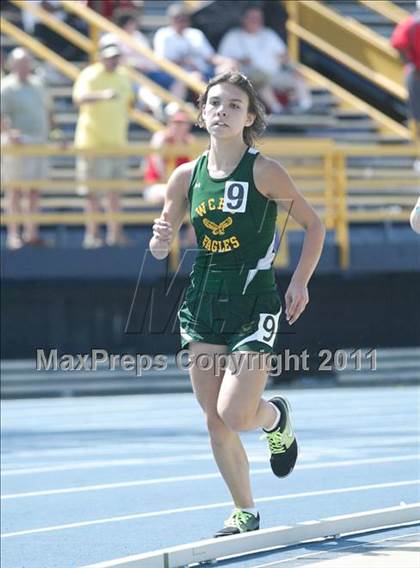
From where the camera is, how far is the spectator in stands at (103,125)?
17.1 m

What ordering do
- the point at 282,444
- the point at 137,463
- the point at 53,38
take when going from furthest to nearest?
the point at 53,38 < the point at 137,463 < the point at 282,444

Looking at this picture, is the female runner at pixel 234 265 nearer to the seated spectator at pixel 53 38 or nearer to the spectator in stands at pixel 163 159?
the spectator in stands at pixel 163 159

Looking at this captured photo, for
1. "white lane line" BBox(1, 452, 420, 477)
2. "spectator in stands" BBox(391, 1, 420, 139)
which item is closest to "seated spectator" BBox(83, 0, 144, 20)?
"spectator in stands" BBox(391, 1, 420, 139)

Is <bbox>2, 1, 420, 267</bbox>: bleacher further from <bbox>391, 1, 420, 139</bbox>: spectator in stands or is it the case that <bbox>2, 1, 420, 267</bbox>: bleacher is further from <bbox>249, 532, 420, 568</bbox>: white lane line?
<bbox>249, 532, 420, 568</bbox>: white lane line

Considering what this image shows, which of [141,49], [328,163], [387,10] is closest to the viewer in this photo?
[328,163]

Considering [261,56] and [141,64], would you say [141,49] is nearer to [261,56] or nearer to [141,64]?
[141,64]

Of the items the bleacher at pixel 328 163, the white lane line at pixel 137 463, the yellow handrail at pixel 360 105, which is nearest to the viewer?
the white lane line at pixel 137 463

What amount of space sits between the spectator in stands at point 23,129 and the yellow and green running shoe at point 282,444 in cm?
1022

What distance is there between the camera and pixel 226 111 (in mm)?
6609

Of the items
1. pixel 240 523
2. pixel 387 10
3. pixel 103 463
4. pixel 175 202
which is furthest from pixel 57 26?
pixel 240 523

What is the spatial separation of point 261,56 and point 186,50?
0.95 m

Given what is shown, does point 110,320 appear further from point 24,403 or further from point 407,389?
point 407,389

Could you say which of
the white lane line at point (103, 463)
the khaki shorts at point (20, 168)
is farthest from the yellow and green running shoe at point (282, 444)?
the khaki shorts at point (20, 168)

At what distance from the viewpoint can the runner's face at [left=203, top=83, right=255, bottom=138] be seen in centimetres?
660
